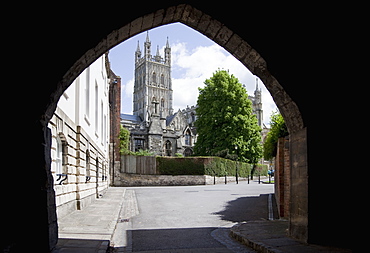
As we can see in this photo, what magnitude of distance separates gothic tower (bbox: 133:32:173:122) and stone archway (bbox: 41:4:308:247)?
102m

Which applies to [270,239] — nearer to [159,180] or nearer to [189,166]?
[159,180]

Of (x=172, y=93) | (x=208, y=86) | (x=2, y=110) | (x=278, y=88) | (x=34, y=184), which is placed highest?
(x=172, y=93)

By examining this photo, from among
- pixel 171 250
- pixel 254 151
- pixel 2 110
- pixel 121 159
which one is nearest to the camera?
pixel 2 110

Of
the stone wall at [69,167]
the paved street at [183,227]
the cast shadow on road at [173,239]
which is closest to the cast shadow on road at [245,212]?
the paved street at [183,227]

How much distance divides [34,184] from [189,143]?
6042cm

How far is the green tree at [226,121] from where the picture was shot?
39.7m

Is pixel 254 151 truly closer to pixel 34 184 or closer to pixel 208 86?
pixel 208 86

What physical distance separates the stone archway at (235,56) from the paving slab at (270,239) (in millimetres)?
316

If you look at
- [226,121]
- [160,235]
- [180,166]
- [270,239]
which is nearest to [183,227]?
[160,235]

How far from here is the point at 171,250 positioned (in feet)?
19.2

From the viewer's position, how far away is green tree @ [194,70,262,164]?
3969 centimetres

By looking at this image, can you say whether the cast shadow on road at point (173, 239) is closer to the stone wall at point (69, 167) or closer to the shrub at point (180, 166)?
the stone wall at point (69, 167)

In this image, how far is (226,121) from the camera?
1582 inches

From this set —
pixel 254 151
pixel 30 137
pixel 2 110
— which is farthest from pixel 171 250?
pixel 254 151
